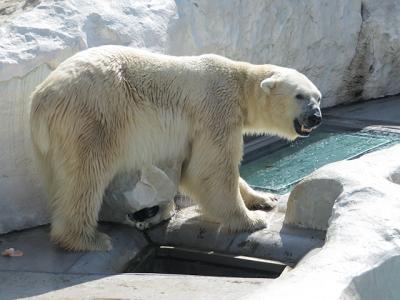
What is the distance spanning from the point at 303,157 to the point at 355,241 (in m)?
4.03

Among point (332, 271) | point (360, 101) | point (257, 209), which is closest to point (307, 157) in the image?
point (257, 209)

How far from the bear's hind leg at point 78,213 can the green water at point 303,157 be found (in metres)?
2.04

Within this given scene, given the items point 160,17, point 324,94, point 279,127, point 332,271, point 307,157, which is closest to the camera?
point 332,271

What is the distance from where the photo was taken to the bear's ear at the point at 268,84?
5.41 m

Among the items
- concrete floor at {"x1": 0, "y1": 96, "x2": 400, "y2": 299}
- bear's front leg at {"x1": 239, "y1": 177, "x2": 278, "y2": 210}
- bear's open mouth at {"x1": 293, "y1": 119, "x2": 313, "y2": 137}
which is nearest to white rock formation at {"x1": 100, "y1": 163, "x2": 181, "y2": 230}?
concrete floor at {"x1": 0, "y1": 96, "x2": 400, "y2": 299}

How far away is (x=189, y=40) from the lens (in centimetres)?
719

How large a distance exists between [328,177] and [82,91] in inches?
68.3

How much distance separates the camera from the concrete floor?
4414 mm

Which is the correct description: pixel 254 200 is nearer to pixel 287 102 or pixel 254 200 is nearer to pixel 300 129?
pixel 300 129

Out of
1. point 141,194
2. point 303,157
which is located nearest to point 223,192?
point 141,194

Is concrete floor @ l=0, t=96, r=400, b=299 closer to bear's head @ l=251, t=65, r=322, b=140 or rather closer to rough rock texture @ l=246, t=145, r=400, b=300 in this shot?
rough rock texture @ l=246, t=145, r=400, b=300

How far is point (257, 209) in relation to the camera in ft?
19.4

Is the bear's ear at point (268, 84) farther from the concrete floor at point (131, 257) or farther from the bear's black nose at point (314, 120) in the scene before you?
the concrete floor at point (131, 257)

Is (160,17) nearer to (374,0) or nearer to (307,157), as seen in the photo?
(307,157)
